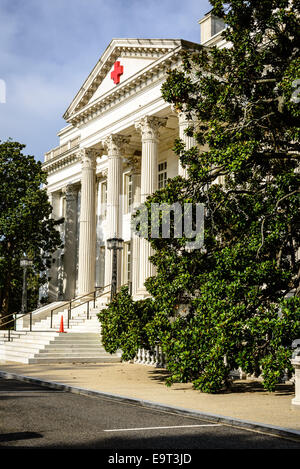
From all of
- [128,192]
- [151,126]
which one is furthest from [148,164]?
[128,192]

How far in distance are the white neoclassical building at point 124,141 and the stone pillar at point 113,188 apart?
0.05 metres

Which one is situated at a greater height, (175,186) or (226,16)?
(226,16)

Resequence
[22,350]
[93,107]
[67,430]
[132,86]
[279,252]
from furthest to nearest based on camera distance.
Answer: [93,107] < [132,86] < [22,350] < [279,252] < [67,430]

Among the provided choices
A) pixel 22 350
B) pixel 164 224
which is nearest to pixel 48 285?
pixel 22 350

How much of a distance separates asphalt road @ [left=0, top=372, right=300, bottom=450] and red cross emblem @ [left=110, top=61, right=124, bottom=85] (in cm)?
2134

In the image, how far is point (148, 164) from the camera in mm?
26484

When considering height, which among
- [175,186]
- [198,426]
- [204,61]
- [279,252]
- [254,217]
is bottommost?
[198,426]

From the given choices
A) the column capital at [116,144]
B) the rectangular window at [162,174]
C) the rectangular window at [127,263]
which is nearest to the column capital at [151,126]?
the column capital at [116,144]

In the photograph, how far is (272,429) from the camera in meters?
8.07

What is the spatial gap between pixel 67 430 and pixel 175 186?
7.89 metres

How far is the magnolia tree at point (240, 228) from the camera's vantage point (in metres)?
12.2

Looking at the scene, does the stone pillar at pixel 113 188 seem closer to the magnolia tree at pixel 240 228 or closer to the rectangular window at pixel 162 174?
the rectangular window at pixel 162 174

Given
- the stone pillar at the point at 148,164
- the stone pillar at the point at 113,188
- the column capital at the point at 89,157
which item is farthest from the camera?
the column capital at the point at 89,157

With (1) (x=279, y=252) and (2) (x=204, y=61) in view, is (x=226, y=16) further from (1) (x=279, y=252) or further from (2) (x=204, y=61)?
(1) (x=279, y=252)
